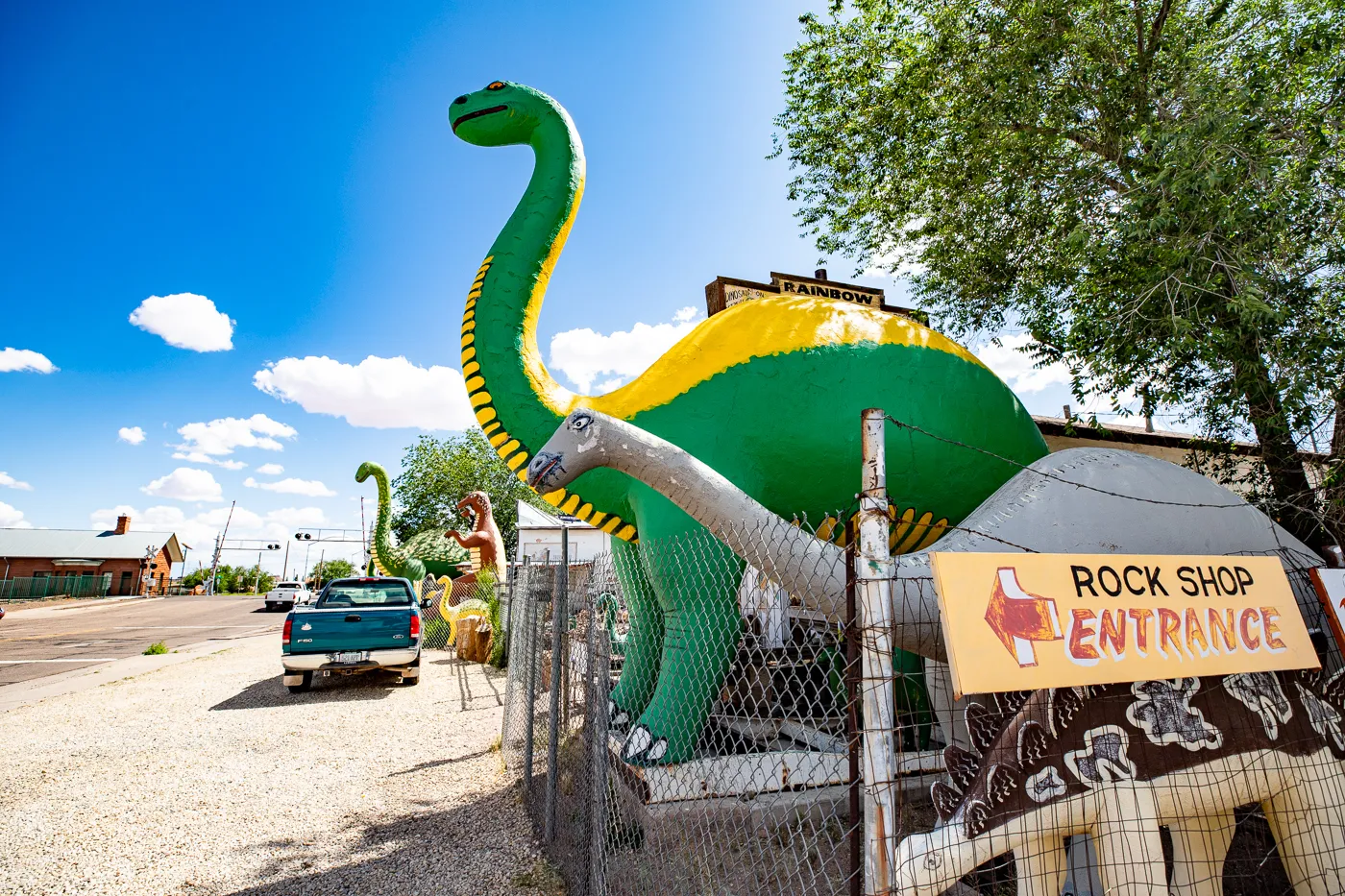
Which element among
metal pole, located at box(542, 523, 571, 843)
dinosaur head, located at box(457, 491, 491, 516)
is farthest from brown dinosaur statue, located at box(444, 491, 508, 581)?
metal pole, located at box(542, 523, 571, 843)

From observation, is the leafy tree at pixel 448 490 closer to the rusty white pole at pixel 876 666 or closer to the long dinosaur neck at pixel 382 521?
the long dinosaur neck at pixel 382 521

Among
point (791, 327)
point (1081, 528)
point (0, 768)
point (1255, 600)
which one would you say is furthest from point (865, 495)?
point (0, 768)

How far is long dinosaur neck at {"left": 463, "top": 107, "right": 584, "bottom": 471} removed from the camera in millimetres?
4383

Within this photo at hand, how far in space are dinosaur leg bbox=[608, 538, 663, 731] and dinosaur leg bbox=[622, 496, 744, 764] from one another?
727 millimetres

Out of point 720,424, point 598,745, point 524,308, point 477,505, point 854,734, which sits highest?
point 477,505

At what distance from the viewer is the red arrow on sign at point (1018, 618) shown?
65.4 inches

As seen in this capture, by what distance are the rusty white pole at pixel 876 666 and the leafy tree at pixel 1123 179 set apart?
3323 mm

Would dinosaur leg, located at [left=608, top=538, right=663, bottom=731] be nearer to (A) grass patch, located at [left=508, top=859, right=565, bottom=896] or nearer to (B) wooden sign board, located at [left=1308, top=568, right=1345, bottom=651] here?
(A) grass patch, located at [left=508, top=859, right=565, bottom=896]

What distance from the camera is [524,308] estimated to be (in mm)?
4637

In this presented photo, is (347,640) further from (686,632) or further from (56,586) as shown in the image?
(56,586)

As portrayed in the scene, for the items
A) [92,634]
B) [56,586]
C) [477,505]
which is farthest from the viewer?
[56,586]

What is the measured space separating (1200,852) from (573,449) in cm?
240

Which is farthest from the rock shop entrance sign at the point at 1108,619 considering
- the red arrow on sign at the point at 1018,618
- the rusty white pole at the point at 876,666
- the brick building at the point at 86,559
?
the brick building at the point at 86,559

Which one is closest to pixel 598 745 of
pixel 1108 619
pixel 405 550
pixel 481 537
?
pixel 1108 619
